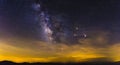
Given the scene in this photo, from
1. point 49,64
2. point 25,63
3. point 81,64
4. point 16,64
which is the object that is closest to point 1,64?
point 16,64

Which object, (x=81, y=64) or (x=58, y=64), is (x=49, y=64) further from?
(x=81, y=64)

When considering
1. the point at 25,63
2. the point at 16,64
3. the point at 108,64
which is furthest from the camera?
the point at 16,64

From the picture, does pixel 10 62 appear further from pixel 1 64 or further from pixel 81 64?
pixel 81 64

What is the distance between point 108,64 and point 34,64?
24.8 ft

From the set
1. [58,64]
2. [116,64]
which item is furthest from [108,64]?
[58,64]

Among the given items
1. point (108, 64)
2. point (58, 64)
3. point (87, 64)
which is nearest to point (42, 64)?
point (58, 64)

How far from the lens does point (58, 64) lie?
29266 millimetres

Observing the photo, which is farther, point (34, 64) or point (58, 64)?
point (34, 64)

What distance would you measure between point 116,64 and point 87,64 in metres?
3.05

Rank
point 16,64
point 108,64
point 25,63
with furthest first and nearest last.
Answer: point 16,64, point 25,63, point 108,64

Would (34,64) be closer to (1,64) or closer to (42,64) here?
(42,64)

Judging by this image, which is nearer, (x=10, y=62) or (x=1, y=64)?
(x=10, y=62)

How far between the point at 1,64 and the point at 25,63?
18.0 feet

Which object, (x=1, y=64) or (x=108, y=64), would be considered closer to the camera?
(x=108, y=64)
